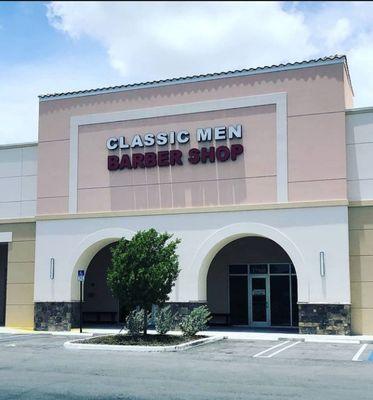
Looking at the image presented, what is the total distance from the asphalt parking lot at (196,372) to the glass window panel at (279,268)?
6.64 meters

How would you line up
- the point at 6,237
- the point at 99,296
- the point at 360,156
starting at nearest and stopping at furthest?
the point at 360,156
the point at 6,237
the point at 99,296

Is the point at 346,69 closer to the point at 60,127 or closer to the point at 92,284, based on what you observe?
the point at 60,127

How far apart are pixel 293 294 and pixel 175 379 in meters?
14.5

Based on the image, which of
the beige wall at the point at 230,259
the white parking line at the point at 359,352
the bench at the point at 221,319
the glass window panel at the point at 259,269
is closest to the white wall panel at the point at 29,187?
the beige wall at the point at 230,259

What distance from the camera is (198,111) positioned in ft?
82.6

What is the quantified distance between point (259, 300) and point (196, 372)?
13.5m

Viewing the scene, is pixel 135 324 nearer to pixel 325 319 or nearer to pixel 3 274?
pixel 325 319

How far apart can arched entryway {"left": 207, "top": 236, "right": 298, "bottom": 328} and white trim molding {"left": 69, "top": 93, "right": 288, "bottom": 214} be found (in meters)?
4.27

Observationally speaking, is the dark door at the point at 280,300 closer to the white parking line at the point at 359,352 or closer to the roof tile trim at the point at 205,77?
the white parking line at the point at 359,352

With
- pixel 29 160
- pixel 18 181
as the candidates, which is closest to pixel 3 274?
pixel 18 181

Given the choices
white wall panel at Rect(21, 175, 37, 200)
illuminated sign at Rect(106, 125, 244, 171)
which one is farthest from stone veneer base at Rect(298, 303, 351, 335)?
white wall panel at Rect(21, 175, 37, 200)

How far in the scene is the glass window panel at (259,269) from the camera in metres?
27.1

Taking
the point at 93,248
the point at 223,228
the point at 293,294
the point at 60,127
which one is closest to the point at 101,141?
the point at 60,127

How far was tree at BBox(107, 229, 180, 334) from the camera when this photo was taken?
19734 mm
